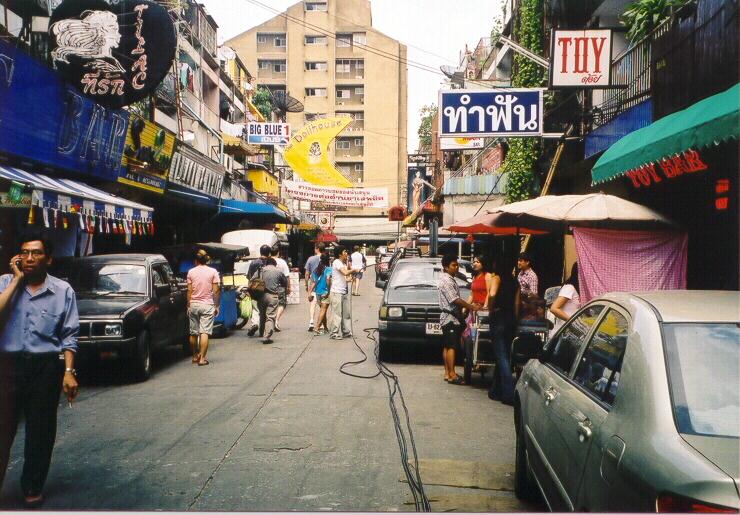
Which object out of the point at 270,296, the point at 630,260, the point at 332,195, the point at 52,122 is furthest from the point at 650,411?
the point at 332,195

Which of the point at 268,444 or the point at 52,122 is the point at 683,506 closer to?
the point at 268,444

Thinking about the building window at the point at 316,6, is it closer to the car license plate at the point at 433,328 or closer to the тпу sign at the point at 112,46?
the тпу sign at the point at 112,46

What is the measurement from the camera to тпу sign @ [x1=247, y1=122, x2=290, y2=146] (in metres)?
31.9

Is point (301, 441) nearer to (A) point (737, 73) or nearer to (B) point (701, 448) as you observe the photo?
(B) point (701, 448)

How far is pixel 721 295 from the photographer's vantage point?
352 cm

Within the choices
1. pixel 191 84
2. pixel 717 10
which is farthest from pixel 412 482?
pixel 191 84

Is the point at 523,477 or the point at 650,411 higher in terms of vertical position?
the point at 650,411

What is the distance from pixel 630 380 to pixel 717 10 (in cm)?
643

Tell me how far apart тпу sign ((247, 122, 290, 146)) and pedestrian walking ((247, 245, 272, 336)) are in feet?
60.9

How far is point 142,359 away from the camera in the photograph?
9.23 metres

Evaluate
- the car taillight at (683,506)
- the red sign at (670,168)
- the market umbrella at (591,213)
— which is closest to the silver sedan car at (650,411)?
the car taillight at (683,506)

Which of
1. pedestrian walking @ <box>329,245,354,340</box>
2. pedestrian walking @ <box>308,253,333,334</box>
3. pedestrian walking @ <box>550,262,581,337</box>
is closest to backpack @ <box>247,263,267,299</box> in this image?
pedestrian walking @ <box>329,245,354,340</box>

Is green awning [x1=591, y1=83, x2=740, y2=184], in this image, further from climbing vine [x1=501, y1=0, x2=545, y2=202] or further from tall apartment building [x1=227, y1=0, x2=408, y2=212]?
tall apartment building [x1=227, y1=0, x2=408, y2=212]

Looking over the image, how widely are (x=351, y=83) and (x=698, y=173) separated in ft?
195
